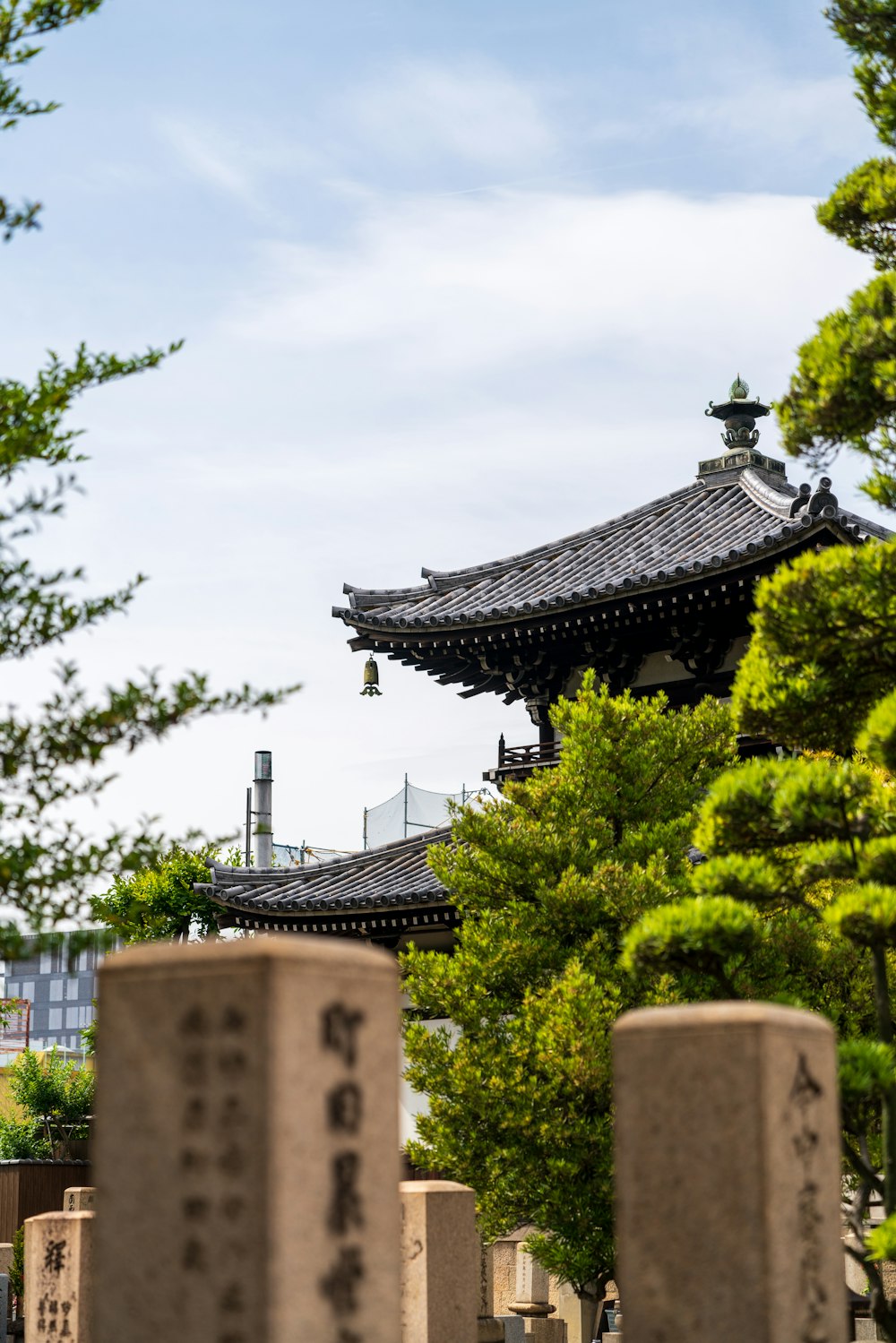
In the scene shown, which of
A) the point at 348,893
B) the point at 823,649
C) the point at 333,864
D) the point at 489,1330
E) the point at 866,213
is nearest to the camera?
the point at 823,649

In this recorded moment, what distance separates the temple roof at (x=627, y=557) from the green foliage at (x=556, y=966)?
4280 mm

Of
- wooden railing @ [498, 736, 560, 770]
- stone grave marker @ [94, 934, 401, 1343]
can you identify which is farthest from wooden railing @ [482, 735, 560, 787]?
stone grave marker @ [94, 934, 401, 1343]

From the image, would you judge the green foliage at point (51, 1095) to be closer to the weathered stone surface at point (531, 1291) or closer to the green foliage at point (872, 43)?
the weathered stone surface at point (531, 1291)

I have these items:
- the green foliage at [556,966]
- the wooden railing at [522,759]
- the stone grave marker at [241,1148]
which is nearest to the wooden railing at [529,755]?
the wooden railing at [522,759]

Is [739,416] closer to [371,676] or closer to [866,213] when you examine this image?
[371,676]

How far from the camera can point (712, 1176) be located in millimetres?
4910

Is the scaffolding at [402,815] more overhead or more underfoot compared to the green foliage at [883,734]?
more overhead

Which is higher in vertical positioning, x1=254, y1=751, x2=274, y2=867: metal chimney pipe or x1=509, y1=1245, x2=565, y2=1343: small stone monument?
x1=254, y1=751, x2=274, y2=867: metal chimney pipe

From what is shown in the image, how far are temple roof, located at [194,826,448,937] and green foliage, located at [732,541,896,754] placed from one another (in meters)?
11.2

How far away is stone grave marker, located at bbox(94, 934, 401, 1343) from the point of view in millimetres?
4148

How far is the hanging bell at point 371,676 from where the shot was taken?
21125mm

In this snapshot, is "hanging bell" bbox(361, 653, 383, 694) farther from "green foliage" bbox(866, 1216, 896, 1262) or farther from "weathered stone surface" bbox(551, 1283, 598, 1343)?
"green foliage" bbox(866, 1216, 896, 1262)

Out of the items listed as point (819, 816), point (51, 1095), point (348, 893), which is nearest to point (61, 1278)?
point (348, 893)

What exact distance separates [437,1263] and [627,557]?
39.3ft
